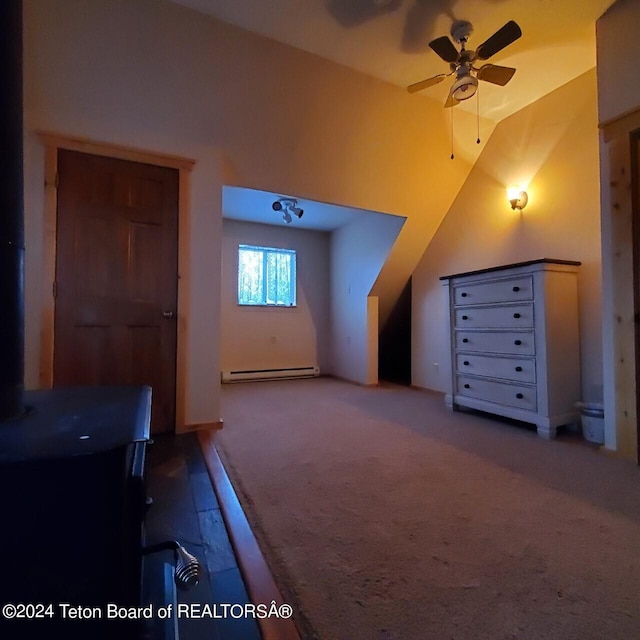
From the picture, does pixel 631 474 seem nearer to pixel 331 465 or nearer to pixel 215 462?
pixel 331 465

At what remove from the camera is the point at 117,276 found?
7.50 ft

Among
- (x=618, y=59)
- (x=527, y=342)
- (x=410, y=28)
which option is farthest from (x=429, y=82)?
(x=527, y=342)

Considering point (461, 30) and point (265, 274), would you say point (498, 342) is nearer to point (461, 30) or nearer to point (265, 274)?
point (461, 30)

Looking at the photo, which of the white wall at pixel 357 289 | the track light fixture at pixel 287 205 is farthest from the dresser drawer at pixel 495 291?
the track light fixture at pixel 287 205

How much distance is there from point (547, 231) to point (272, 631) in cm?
327

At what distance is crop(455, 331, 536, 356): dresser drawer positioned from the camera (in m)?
2.45

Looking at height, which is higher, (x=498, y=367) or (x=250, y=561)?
(x=498, y=367)

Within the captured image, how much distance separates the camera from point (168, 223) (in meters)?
2.41

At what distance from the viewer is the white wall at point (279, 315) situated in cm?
472

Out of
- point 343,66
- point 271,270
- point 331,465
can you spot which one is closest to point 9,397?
point 331,465

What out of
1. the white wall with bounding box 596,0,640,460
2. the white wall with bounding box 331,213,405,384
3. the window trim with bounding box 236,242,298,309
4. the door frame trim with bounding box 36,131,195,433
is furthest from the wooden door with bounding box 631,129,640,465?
the window trim with bounding box 236,242,298,309

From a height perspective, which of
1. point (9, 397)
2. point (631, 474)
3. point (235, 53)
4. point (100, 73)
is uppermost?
point (235, 53)

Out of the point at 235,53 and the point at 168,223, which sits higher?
the point at 235,53

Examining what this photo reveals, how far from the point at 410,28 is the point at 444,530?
2.82m
